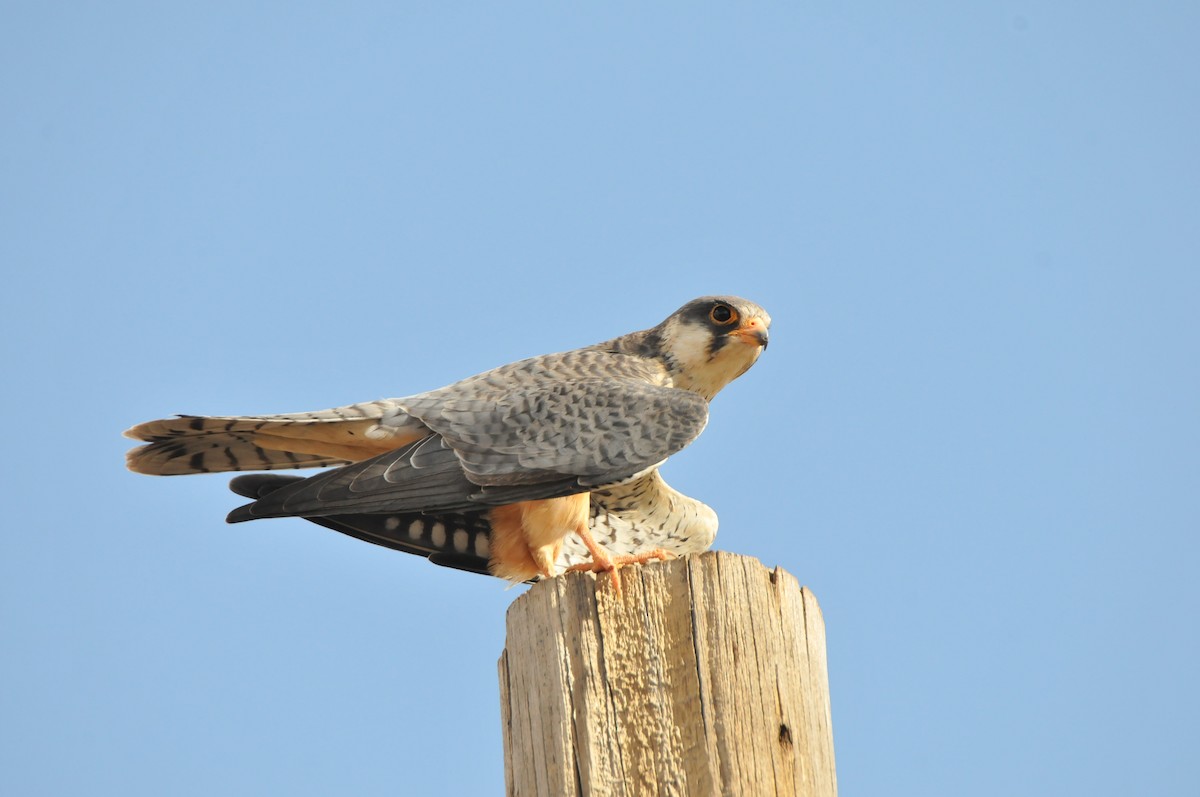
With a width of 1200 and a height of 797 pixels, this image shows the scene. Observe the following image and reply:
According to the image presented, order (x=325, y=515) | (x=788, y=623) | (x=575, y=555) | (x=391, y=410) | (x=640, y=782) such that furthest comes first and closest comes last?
(x=575, y=555) < (x=391, y=410) < (x=325, y=515) < (x=788, y=623) < (x=640, y=782)

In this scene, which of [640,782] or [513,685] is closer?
[640,782]

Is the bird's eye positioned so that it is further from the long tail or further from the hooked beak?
the long tail

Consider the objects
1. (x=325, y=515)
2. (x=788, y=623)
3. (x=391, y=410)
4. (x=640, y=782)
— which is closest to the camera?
(x=640, y=782)

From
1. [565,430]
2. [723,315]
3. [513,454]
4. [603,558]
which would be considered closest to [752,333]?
[723,315]

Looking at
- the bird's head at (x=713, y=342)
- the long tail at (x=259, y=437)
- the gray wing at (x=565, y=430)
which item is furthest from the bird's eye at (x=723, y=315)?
the long tail at (x=259, y=437)

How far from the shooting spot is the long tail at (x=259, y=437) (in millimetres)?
4598

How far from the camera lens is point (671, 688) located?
283 centimetres

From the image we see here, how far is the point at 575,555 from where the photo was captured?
16.7 feet

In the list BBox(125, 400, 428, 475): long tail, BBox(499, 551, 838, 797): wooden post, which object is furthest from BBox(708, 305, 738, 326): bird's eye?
BBox(499, 551, 838, 797): wooden post

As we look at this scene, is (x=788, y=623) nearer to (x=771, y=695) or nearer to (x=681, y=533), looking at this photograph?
(x=771, y=695)

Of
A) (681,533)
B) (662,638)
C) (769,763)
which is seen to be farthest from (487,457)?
(769,763)

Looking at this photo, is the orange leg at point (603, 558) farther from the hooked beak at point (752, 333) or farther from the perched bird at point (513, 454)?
the hooked beak at point (752, 333)

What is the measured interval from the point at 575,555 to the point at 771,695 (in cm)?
233

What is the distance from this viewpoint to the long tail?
15.1ft
